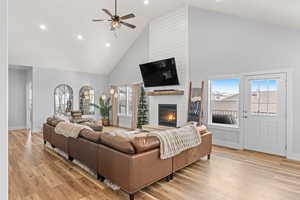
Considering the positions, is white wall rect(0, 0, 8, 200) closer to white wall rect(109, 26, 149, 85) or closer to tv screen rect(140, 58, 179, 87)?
tv screen rect(140, 58, 179, 87)

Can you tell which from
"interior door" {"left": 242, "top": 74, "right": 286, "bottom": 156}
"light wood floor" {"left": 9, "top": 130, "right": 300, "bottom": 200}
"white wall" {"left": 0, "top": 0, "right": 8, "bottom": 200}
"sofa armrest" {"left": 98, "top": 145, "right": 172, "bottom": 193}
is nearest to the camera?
"white wall" {"left": 0, "top": 0, "right": 8, "bottom": 200}

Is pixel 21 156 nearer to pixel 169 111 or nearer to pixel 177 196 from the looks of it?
pixel 177 196

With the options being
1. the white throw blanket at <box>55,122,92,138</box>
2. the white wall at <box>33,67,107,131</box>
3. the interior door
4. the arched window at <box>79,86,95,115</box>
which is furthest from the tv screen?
the white wall at <box>33,67,107,131</box>

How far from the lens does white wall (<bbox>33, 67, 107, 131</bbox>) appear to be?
23.1 feet

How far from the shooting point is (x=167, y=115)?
6.27 meters

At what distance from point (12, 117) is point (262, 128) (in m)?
9.93

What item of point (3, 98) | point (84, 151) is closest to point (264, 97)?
point (84, 151)

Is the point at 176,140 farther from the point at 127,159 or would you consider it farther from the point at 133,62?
the point at 133,62

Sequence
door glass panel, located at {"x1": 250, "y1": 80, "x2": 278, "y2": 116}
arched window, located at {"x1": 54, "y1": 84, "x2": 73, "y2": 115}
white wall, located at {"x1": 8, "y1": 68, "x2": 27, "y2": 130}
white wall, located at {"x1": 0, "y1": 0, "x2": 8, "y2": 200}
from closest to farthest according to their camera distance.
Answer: white wall, located at {"x1": 0, "y1": 0, "x2": 8, "y2": 200}, door glass panel, located at {"x1": 250, "y1": 80, "x2": 278, "y2": 116}, white wall, located at {"x1": 8, "y1": 68, "x2": 27, "y2": 130}, arched window, located at {"x1": 54, "y1": 84, "x2": 73, "y2": 115}

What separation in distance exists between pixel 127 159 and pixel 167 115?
13.7ft

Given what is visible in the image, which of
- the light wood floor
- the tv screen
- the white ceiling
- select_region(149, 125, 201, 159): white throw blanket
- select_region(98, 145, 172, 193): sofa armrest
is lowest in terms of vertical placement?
the light wood floor

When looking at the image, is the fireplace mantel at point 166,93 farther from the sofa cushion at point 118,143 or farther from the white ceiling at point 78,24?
the sofa cushion at point 118,143

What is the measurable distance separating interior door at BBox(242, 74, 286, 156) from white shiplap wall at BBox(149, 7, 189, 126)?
190cm

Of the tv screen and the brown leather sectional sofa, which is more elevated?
the tv screen
